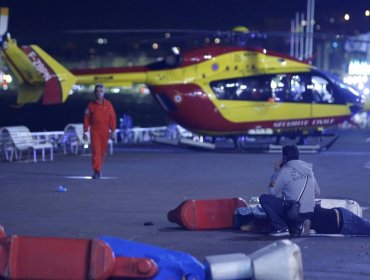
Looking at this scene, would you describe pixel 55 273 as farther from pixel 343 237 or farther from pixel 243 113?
pixel 243 113

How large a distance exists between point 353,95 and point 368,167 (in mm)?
7647

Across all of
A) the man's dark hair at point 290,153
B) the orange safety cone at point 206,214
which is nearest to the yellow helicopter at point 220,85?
the orange safety cone at point 206,214

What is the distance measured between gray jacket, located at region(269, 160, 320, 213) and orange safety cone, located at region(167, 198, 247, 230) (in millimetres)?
921

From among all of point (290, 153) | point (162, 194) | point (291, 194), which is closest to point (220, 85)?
point (162, 194)

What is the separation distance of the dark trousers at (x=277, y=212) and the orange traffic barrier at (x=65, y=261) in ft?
14.2

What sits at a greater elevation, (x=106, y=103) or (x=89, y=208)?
(x=106, y=103)

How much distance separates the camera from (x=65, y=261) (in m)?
9.15

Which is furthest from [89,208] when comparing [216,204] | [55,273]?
[55,273]

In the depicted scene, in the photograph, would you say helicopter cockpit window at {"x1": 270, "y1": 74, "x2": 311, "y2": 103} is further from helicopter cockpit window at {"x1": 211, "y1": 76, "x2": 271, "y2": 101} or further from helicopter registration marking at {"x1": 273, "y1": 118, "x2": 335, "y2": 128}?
helicopter registration marking at {"x1": 273, "y1": 118, "x2": 335, "y2": 128}

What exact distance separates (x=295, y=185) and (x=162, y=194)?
5976 mm

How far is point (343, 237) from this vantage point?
527 inches

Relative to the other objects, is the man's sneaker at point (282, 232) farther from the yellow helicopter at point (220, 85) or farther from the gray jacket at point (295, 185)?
the yellow helicopter at point (220, 85)

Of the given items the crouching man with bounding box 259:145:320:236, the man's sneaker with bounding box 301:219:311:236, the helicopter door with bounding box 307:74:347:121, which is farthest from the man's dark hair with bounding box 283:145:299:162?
the helicopter door with bounding box 307:74:347:121

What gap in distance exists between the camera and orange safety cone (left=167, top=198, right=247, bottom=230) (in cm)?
1391
